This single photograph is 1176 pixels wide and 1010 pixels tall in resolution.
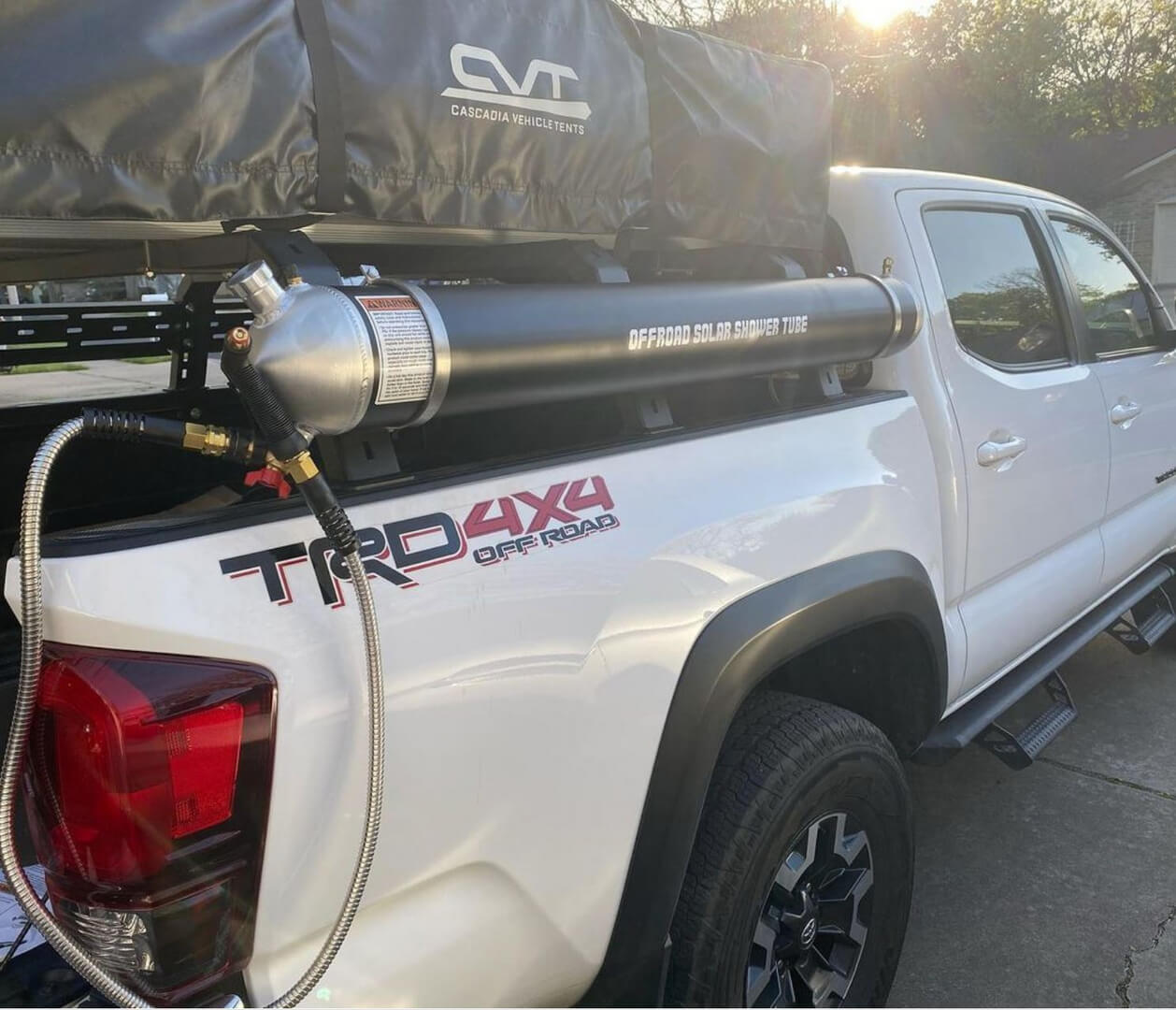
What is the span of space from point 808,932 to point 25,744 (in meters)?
1.66

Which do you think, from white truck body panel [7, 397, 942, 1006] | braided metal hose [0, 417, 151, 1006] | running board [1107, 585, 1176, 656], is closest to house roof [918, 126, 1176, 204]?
running board [1107, 585, 1176, 656]

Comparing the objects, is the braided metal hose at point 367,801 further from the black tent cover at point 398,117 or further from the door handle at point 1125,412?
the door handle at point 1125,412

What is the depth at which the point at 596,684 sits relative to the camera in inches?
68.2

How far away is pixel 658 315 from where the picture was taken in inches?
77.7

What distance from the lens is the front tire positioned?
202 centimetres

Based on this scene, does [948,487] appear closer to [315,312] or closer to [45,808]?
[315,312]

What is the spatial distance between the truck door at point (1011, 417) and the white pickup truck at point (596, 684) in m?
0.02

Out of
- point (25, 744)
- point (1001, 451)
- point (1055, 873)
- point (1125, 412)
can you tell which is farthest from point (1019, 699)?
point (25, 744)

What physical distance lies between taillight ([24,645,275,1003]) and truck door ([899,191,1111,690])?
6.80 ft

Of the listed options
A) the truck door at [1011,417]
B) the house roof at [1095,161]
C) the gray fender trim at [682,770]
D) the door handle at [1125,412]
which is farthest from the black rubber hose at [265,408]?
the house roof at [1095,161]

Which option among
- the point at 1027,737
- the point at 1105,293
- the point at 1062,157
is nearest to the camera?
the point at 1027,737

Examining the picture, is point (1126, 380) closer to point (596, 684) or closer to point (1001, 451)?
point (1001, 451)

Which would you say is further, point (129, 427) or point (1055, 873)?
point (1055, 873)

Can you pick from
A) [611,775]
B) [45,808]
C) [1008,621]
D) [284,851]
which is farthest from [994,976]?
[45,808]
